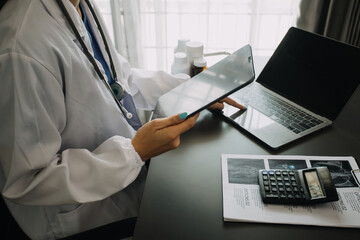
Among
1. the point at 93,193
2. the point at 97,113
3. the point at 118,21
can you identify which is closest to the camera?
the point at 93,193

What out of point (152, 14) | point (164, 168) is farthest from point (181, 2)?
point (164, 168)

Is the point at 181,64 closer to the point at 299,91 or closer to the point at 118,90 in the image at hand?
the point at 118,90

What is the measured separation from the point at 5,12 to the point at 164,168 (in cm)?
53

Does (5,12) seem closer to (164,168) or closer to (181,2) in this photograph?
(164,168)

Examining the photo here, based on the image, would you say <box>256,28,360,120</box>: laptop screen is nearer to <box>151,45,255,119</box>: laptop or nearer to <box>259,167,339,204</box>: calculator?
<box>151,45,255,119</box>: laptop

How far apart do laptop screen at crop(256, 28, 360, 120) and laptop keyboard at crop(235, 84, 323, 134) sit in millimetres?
39

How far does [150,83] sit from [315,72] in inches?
24.0

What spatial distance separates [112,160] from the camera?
2.28 ft

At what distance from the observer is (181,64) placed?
4.04ft

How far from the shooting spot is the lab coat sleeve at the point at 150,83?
1.14 meters

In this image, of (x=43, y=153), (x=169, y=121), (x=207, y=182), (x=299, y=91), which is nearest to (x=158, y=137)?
(x=169, y=121)

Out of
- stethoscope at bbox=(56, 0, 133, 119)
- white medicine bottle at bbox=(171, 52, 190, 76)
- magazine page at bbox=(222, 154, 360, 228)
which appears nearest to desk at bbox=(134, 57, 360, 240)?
magazine page at bbox=(222, 154, 360, 228)

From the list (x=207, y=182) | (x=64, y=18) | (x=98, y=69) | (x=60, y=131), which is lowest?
(x=207, y=182)

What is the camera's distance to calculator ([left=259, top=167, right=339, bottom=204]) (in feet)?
1.99
